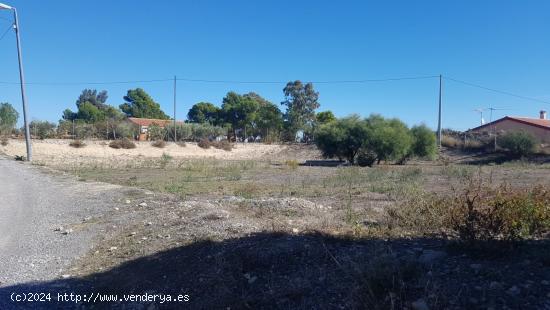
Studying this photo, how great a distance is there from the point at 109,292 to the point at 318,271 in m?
2.54

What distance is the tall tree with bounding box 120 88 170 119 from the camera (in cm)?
10812

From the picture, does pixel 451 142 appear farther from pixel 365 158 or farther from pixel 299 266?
pixel 299 266

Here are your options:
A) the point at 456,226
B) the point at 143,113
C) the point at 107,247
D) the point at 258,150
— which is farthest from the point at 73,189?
the point at 143,113

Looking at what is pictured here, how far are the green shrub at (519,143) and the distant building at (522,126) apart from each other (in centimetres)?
254

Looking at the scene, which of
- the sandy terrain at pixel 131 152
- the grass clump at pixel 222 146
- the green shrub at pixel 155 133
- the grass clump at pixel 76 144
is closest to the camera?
the sandy terrain at pixel 131 152

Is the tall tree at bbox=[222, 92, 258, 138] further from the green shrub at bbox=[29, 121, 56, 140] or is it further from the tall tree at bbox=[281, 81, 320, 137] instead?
the green shrub at bbox=[29, 121, 56, 140]

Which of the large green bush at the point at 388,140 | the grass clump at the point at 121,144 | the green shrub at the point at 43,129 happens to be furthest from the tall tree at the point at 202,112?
the large green bush at the point at 388,140

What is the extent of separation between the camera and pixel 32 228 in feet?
30.0

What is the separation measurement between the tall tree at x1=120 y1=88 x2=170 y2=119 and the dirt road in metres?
95.0

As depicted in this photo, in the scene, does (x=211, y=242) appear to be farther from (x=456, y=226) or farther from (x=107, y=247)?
(x=456, y=226)

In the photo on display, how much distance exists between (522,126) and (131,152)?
2024 inches

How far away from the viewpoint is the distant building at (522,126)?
55703 millimetres

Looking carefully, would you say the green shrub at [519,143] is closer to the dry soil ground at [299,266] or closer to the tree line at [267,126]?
the tree line at [267,126]

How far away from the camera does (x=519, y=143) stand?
47156 mm
